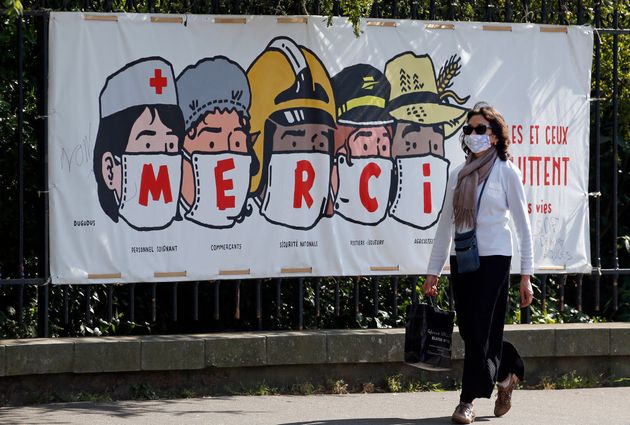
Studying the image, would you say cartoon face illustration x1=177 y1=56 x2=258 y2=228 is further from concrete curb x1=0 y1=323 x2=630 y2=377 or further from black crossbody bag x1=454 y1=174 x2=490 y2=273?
black crossbody bag x1=454 y1=174 x2=490 y2=273

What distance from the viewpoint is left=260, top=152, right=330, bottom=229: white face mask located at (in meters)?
8.43

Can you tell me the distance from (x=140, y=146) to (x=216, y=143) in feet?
1.73

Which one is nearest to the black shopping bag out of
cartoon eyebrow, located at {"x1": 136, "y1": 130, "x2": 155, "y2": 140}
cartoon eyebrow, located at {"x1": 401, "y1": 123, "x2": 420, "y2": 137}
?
cartoon eyebrow, located at {"x1": 401, "y1": 123, "x2": 420, "y2": 137}

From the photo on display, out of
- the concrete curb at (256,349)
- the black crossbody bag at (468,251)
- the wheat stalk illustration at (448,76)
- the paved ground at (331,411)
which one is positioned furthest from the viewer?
the wheat stalk illustration at (448,76)

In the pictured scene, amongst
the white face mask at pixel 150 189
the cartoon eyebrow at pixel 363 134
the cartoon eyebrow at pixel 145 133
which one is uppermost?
the cartoon eyebrow at pixel 363 134

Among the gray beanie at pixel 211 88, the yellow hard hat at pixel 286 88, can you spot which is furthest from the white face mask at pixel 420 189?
the gray beanie at pixel 211 88

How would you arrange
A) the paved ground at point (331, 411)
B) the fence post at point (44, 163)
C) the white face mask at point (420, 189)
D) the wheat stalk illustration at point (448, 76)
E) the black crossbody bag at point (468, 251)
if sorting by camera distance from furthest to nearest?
1. the wheat stalk illustration at point (448, 76)
2. the white face mask at point (420, 189)
3. the fence post at point (44, 163)
4. the paved ground at point (331, 411)
5. the black crossbody bag at point (468, 251)

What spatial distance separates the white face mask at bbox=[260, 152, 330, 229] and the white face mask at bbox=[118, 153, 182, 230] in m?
0.65

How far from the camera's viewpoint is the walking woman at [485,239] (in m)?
7.20

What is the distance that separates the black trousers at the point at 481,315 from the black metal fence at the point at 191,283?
4.73 feet

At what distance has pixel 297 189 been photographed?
27.9 feet

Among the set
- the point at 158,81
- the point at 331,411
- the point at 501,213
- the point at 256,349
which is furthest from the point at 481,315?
the point at 158,81

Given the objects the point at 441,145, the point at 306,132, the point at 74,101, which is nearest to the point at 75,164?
the point at 74,101

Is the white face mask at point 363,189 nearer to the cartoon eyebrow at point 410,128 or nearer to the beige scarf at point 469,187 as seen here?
the cartoon eyebrow at point 410,128
